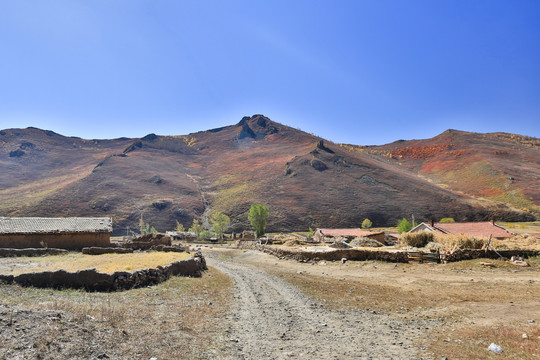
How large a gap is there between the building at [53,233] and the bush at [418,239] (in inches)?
1219

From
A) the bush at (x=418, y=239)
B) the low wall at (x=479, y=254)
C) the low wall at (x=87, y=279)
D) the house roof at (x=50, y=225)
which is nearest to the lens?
the low wall at (x=87, y=279)

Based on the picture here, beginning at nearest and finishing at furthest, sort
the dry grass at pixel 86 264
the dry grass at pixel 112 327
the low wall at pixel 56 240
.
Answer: the dry grass at pixel 112 327, the dry grass at pixel 86 264, the low wall at pixel 56 240

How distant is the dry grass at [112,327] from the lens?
19.2ft

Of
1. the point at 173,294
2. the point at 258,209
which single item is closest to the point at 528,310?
the point at 173,294

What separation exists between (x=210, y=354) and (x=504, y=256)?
23498mm

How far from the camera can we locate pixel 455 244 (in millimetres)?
25016

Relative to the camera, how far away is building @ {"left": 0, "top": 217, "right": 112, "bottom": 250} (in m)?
32.2

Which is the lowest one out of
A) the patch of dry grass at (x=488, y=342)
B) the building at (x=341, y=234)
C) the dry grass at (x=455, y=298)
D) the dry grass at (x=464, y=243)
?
the building at (x=341, y=234)

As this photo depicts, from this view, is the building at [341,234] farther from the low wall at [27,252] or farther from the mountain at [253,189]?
the mountain at [253,189]

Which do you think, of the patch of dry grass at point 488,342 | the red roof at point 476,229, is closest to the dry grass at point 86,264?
the patch of dry grass at point 488,342

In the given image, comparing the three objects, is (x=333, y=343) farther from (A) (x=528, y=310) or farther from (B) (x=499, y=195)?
(B) (x=499, y=195)

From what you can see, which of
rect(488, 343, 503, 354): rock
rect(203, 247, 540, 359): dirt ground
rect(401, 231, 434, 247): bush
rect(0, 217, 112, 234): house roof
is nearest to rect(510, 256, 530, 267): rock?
rect(203, 247, 540, 359): dirt ground

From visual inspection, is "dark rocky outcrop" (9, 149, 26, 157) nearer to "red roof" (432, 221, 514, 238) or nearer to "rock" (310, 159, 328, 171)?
"rock" (310, 159, 328, 171)

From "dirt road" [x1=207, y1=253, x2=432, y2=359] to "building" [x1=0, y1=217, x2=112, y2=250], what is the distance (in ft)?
92.7
